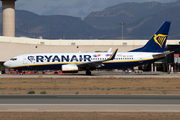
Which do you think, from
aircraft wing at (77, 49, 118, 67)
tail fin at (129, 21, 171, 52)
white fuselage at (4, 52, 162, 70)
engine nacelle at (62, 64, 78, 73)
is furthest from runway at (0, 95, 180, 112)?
tail fin at (129, 21, 171, 52)

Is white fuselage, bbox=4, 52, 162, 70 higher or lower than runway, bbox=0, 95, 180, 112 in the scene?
Answer: higher

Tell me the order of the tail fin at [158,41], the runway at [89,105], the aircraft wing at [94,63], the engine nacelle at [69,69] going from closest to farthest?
the runway at [89,105] → the engine nacelle at [69,69] → the aircraft wing at [94,63] → the tail fin at [158,41]

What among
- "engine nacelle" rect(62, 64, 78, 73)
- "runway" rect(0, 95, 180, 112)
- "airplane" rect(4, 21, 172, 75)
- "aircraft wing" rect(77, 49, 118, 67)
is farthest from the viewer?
"airplane" rect(4, 21, 172, 75)

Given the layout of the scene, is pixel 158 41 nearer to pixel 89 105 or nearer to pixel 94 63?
pixel 94 63

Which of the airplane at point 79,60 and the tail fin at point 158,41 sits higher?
the tail fin at point 158,41

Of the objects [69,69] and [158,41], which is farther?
[158,41]

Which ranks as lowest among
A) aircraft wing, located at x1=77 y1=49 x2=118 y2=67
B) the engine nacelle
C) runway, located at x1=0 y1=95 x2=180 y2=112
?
runway, located at x1=0 y1=95 x2=180 y2=112

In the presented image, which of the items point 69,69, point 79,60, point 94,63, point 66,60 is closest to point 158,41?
point 94,63

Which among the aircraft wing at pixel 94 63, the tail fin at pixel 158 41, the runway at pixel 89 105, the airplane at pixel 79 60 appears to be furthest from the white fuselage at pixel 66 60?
the runway at pixel 89 105

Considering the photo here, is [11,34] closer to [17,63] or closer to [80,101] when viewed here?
[17,63]

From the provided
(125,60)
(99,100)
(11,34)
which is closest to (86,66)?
(125,60)

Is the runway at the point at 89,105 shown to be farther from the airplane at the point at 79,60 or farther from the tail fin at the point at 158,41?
the tail fin at the point at 158,41

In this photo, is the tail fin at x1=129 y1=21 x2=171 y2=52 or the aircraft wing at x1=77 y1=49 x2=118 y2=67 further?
the tail fin at x1=129 y1=21 x2=171 y2=52

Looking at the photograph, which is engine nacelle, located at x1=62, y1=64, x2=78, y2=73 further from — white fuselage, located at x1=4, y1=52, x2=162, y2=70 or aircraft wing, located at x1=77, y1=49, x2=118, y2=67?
white fuselage, located at x1=4, y1=52, x2=162, y2=70
